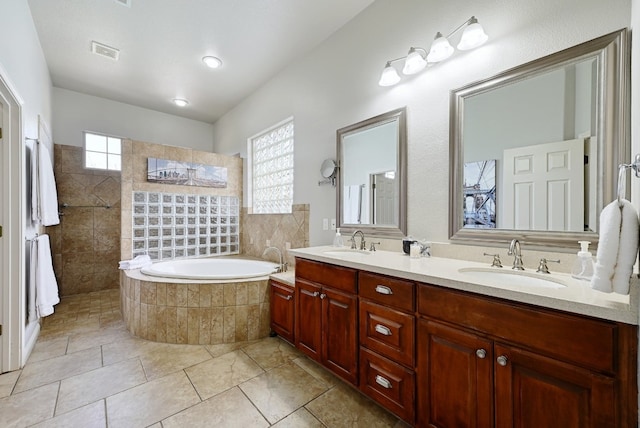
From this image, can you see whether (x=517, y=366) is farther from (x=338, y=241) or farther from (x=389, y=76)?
(x=389, y=76)

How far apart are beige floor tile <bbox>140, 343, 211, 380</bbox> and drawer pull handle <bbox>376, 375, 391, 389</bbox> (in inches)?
53.2

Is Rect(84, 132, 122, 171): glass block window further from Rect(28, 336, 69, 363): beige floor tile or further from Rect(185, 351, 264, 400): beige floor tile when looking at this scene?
Rect(185, 351, 264, 400): beige floor tile

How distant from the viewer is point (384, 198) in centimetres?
209

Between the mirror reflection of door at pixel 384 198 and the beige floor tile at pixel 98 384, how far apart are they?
79.7 inches

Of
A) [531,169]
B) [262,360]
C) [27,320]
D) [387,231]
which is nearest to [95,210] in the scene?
[27,320]

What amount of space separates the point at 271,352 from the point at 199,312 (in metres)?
0.72

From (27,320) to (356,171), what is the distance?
9.74 feet

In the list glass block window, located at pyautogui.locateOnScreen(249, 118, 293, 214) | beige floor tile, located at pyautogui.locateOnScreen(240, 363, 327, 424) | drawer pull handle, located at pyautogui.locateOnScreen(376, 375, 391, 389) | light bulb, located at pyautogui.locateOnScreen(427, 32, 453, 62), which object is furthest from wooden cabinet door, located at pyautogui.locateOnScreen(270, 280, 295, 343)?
light bulb, located at pyautogui.locateOnScreen(427, 32, 453, 62)

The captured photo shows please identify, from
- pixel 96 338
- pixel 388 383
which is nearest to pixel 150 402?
pixel 96 338

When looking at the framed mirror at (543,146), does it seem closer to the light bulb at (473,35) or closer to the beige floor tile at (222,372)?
the light bulb at (473,35)

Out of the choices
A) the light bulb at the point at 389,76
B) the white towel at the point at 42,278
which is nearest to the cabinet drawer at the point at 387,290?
the light bulb at the point at 389,76

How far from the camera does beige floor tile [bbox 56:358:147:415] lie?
1.56 metres

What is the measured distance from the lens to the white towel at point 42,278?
2205 millimetres

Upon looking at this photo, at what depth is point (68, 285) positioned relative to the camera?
3561 mm
